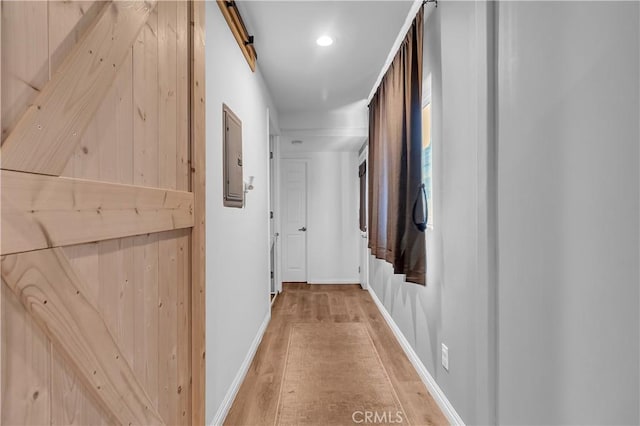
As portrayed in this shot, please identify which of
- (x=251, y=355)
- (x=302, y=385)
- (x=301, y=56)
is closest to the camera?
(x=302, y=385)

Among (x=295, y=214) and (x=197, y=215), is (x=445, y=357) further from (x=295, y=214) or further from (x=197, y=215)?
(x=295, y=214)

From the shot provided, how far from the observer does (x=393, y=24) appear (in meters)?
2.40

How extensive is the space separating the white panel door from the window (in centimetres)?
342

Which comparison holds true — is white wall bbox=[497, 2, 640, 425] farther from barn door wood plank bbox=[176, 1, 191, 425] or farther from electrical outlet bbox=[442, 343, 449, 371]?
barn door wood plank bbox=[176, 1, 191, 425]

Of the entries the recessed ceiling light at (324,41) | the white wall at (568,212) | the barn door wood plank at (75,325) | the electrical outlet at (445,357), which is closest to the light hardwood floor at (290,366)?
the electrical outlet at (445,357)

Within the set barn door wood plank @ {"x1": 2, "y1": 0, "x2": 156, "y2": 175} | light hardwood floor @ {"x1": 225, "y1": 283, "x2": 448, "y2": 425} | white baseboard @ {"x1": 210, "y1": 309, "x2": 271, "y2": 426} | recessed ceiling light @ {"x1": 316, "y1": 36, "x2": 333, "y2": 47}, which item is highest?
recessed ceiling light @ {"x1": 316, "y1": 36, "x2": 333, "y2": 47}

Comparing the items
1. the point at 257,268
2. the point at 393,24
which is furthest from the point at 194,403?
the point at 393,24

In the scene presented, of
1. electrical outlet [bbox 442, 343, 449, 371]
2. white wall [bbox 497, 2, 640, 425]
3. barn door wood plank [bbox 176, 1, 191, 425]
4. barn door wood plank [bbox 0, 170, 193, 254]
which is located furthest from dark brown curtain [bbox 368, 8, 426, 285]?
barn door wood plank [bbox 0, 170, 193, 254]

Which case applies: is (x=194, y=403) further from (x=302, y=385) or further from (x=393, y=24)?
(x=393, y=24)

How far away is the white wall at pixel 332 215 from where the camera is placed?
560cm

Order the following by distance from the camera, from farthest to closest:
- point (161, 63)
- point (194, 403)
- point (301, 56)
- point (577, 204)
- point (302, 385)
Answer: point (301, 56)
point (302, 385)
point (194, 403)
point (161, 63)
point (577, 204)

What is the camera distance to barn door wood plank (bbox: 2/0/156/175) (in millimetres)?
565

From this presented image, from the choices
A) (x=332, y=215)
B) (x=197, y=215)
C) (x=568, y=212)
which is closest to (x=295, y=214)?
(x=332, y=215)

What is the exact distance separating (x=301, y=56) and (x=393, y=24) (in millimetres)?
864
